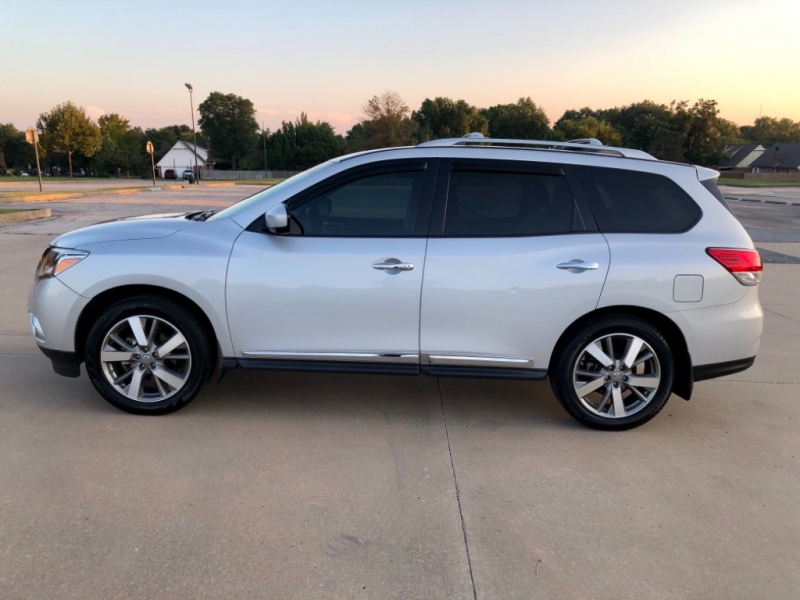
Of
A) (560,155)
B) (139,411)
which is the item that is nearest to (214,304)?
(139,411)

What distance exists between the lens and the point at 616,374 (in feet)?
12.2

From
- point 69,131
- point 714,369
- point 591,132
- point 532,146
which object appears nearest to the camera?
point 714,369

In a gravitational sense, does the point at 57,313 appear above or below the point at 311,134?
below

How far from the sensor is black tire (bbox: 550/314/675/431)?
12.0ft

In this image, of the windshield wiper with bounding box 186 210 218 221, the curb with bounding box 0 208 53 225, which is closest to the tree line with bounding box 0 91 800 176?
the curb with bounding box 0 208 53 225

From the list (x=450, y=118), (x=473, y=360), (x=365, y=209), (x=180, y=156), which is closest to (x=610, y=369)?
(x=473, y=360)

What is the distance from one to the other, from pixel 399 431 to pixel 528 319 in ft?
3.60

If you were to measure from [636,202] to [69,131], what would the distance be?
7486cm

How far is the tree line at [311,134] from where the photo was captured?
223 ft

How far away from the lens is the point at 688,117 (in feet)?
248

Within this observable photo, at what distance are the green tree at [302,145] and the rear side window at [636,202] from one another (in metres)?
80.3

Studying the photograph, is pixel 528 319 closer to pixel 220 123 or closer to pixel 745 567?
pixel 745 567

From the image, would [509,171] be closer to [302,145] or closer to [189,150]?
[302,145]

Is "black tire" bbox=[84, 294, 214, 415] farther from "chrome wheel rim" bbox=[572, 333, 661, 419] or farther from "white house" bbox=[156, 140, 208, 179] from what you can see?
"white house" bbox=[156, 140, 208, 179]
